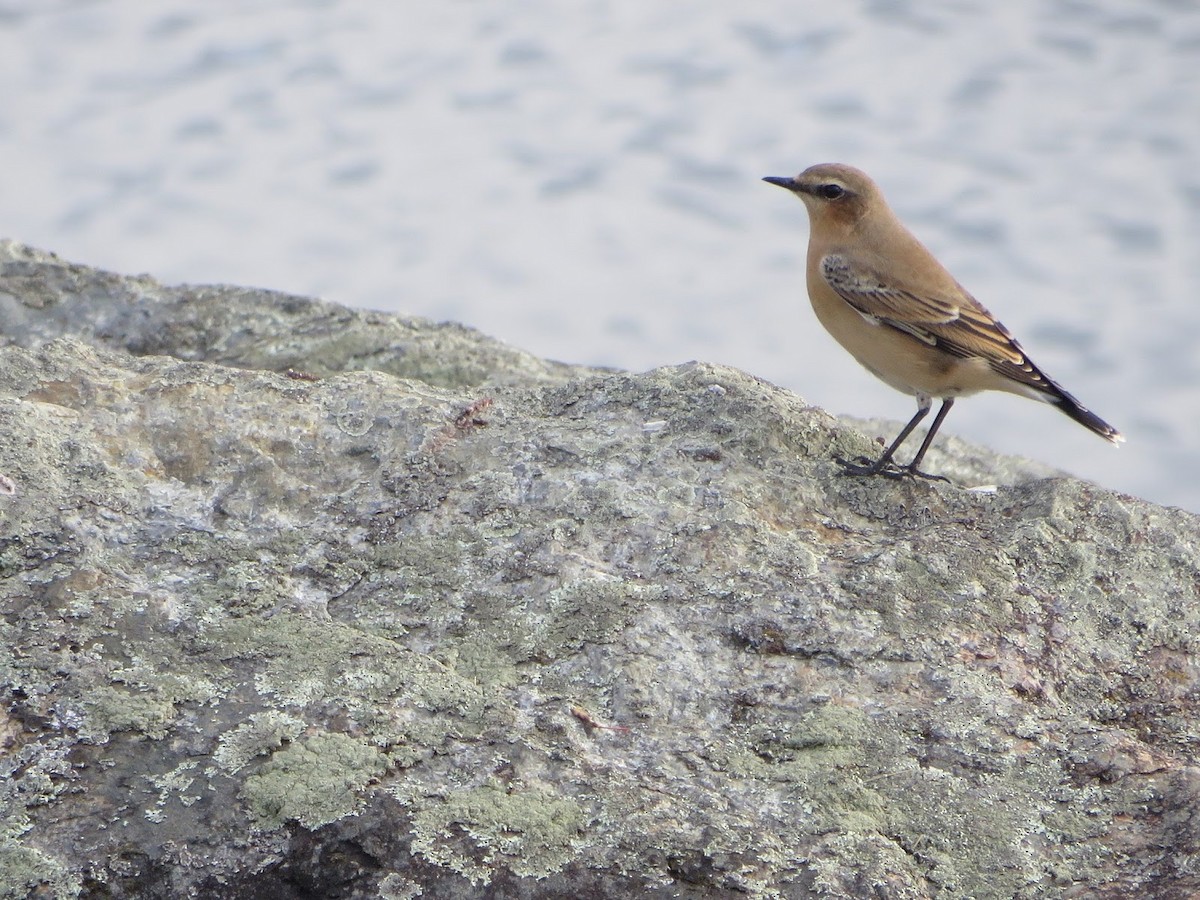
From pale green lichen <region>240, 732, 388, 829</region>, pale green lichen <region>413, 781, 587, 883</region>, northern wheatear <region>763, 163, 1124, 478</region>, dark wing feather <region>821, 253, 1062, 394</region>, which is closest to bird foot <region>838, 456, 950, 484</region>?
northern wheatear <region>763, 163, 1124, 478</region>

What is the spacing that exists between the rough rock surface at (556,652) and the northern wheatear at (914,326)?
1.24 m

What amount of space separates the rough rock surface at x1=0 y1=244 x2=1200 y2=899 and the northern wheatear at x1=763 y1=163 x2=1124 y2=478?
124 centimetres

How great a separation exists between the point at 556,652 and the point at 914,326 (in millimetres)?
2737

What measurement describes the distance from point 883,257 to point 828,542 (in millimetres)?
2285

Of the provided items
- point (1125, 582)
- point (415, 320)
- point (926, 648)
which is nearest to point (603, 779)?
point (926, 648)

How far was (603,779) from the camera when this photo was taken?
286 centimetres

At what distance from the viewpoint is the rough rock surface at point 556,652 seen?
2.71 meters

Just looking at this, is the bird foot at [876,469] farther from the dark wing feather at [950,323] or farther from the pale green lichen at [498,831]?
the pale green lichen at [498,831]

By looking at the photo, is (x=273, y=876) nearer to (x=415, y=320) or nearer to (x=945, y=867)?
(x=945, y=867)

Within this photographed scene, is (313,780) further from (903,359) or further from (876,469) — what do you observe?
(903,359)

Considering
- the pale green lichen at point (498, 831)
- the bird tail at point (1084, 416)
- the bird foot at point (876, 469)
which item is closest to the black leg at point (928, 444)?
the bird foot at point (876, 469)

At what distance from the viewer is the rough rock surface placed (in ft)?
8.88

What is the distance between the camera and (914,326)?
17.5 ft

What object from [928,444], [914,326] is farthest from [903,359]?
[928,444]
